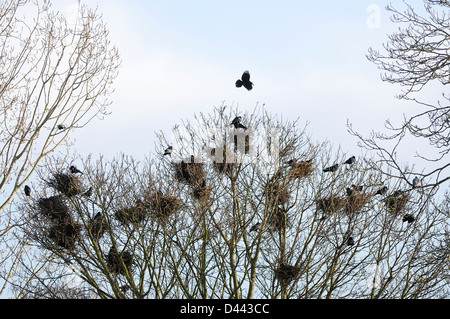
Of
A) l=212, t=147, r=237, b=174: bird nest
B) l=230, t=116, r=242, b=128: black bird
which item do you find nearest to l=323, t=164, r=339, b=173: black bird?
l=212, t=147, r=237, b=174: bird nest

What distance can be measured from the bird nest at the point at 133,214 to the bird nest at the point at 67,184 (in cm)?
99

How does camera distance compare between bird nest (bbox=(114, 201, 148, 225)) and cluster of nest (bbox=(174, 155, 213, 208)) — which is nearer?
cluster of nest (bbox=(174, 155, 213, 208))

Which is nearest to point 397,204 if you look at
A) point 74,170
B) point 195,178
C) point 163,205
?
point 195,178

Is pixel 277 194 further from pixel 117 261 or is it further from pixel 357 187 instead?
pixel 117 261

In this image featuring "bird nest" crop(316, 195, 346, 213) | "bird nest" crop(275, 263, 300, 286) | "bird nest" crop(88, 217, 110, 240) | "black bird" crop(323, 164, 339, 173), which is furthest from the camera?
"black bird" crop(323, 164, 339, 173)

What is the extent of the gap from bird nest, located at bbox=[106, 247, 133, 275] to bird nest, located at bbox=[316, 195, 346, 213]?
14.5 feet

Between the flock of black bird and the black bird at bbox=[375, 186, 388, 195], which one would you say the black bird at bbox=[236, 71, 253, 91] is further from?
the black bird at bbox=[375, 186, 388, 195]

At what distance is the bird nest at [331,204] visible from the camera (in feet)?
36.0

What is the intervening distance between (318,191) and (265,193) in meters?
1.63

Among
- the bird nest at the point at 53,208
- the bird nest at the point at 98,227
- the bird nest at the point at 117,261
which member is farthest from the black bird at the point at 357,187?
the bird nest at the point at 53,208

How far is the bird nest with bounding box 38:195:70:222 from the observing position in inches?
424
